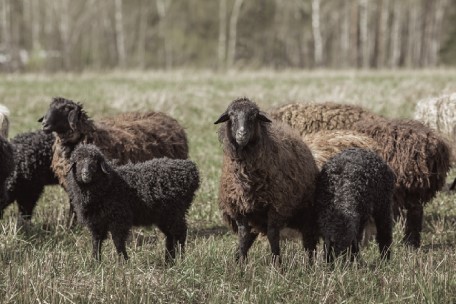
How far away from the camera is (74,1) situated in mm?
53562

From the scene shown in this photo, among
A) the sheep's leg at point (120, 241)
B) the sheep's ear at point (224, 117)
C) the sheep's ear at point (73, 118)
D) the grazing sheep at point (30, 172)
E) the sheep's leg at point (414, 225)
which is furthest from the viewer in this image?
the grazing sheep at point (30, 172)

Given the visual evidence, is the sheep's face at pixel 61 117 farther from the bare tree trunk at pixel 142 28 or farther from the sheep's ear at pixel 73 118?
the bare tree trunk at pixel 142 28

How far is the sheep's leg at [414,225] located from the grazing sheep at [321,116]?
172cm

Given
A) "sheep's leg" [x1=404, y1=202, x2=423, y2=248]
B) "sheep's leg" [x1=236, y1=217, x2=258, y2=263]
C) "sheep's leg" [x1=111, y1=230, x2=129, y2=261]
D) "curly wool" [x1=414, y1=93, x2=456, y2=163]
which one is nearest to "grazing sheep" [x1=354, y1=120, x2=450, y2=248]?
"sheep's leg" [x1=404, y1=202, x2=423, y2=248]

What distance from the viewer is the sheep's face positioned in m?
8.54

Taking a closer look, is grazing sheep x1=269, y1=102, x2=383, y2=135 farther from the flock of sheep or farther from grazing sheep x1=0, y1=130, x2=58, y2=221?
grazing sheep x1=0, y1=130, x2=58, y2=221

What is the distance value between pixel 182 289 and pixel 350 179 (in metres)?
2.15

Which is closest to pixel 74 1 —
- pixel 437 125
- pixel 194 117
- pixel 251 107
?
pixel 194 117

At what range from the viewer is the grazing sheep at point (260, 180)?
693 cm

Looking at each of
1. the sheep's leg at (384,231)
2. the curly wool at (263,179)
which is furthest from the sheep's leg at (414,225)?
the curly wool at (263,179)

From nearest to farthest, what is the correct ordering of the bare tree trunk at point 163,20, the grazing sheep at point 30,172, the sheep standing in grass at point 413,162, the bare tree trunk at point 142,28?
the sheep standing in grass at point 413,162 → the grazing sheep at point 30,172 → the bare tree trunk at point 163,20 → the bare tree trunk at point 142,28

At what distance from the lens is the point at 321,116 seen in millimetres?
10039

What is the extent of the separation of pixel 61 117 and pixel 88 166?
5.90 feet

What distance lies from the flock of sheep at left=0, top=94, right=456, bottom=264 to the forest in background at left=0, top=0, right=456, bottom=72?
33.7m
